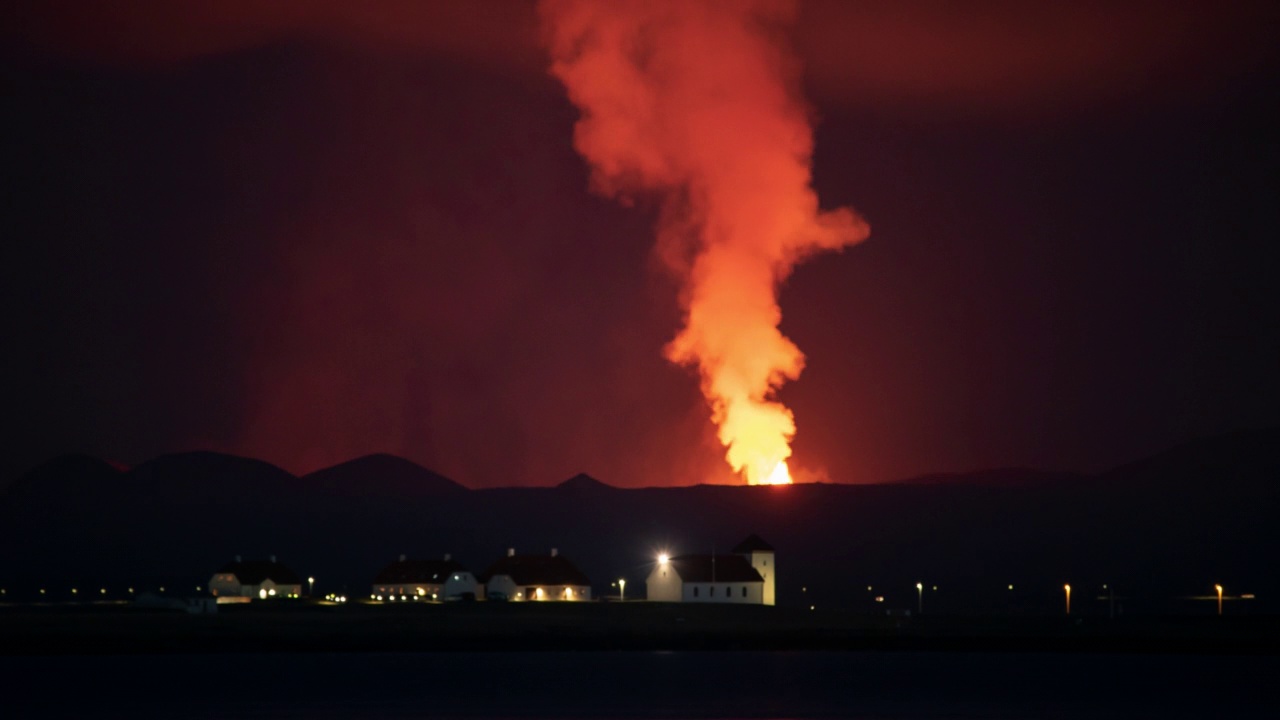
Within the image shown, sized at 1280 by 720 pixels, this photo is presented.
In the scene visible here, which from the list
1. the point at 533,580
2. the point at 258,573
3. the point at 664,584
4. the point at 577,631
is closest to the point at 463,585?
the point at 533,580

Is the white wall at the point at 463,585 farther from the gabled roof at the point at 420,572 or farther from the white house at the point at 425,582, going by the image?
the gabled roof at the point at 420,572

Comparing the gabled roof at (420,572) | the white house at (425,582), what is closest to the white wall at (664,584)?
the white house at (425,582)

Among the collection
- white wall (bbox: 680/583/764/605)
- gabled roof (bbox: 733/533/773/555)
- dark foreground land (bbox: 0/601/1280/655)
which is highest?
gabled roof (bbox: 733/533/773/555)

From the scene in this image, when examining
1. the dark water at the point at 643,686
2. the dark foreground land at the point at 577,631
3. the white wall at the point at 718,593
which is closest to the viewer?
the dark water at the point at 643,686

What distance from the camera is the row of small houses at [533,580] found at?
124188 millimetres

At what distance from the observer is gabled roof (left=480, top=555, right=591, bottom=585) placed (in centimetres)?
12862

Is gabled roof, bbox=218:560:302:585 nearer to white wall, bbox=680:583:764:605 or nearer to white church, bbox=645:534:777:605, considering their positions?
white church, bbox=645:534:777:605

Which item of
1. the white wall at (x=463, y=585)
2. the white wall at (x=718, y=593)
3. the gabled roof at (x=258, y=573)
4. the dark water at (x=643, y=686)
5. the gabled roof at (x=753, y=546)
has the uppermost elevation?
the gabled roof at (x=753, y=546)

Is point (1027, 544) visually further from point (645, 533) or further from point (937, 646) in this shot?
point (937, 646)

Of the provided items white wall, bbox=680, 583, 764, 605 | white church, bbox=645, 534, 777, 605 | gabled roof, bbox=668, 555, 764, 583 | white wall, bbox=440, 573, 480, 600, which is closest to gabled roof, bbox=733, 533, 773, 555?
white church, bbox=645, 534, 777, 605

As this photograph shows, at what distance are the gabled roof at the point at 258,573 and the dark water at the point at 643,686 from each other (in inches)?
1839

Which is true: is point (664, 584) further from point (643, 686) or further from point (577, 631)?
point (643, 686)

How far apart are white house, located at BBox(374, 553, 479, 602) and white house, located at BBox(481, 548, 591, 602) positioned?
293cm

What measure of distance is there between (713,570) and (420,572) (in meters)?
25.8
